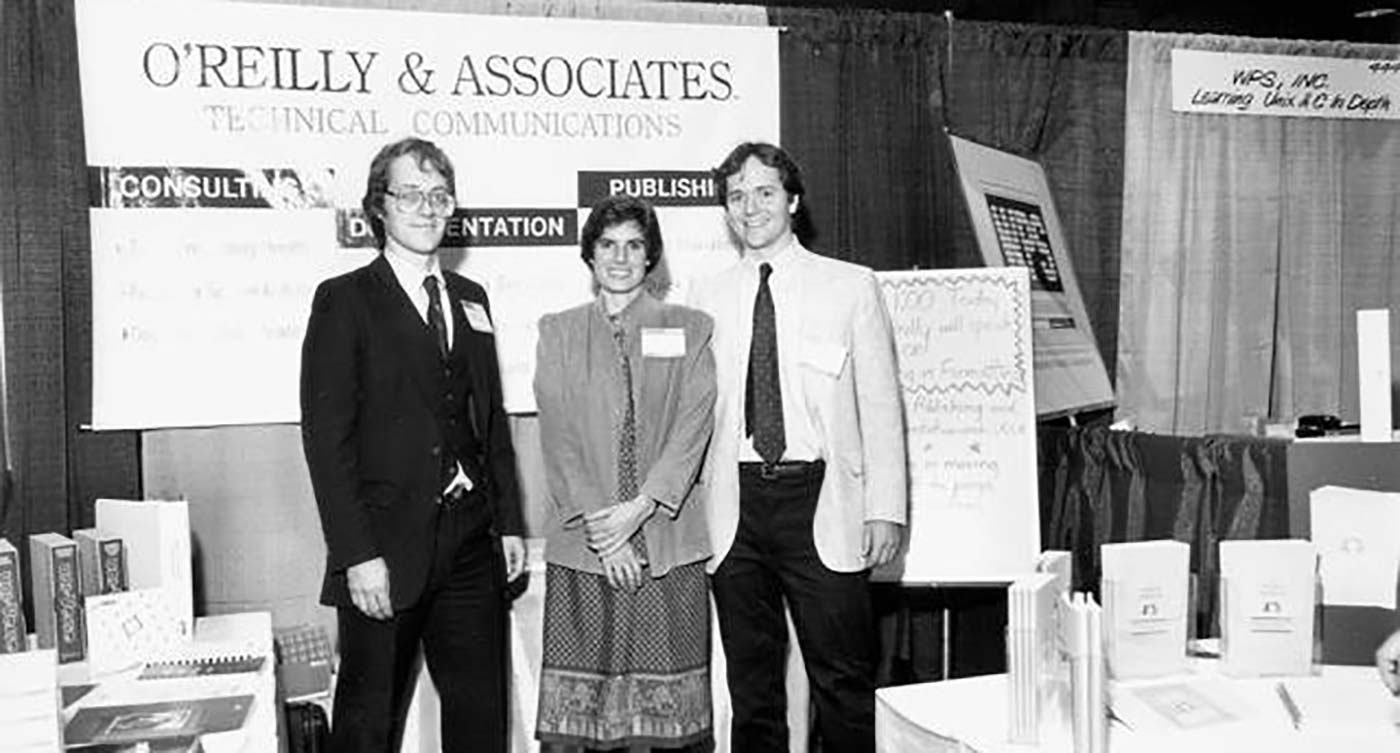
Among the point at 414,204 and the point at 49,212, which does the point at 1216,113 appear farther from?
the point at 49,212

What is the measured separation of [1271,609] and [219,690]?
158cm

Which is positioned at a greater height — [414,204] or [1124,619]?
[414,204]

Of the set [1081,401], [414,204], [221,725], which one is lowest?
[221,725]

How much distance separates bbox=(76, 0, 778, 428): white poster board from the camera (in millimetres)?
2875

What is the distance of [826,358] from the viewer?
2662 mm

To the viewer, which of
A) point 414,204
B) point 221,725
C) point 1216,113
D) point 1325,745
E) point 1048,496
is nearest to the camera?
point 1325,745

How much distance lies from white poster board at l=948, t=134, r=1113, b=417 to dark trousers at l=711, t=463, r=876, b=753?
3.46 feet

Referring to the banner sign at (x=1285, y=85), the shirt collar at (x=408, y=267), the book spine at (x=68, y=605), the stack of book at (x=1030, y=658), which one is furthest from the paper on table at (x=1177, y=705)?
the banner sign at (x=1285, y=85)

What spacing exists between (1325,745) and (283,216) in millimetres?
2416

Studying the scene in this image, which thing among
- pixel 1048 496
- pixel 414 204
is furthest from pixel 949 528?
pixel 414 204

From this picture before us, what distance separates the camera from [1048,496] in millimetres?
3537

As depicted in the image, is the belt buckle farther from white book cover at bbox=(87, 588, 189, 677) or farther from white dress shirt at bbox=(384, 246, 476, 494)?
white book cover at bbox=(87, 588, 189, 677)

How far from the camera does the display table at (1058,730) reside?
1.55 metres

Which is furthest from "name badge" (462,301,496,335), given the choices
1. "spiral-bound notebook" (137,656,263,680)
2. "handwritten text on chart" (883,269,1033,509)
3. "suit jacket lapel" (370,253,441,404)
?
"handwritten text on chart" (883,269,1033,509)
